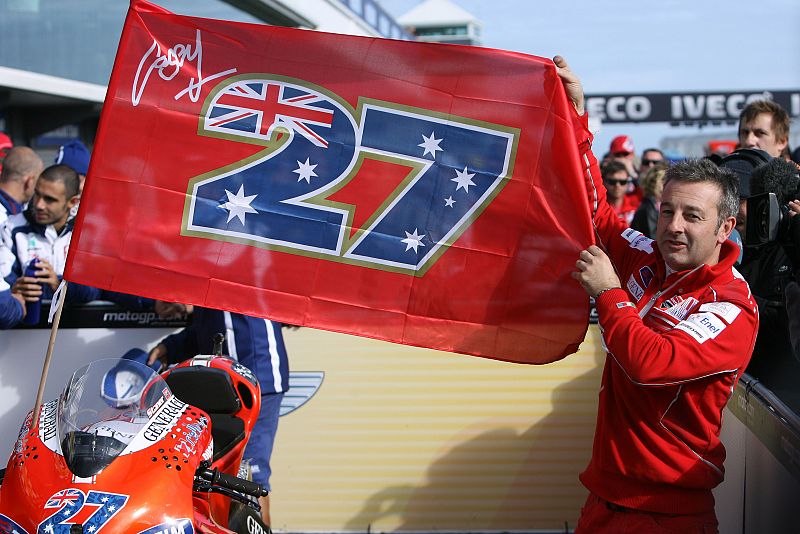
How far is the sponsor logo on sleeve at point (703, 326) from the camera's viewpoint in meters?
3.04

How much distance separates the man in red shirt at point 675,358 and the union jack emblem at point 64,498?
166 centimetres

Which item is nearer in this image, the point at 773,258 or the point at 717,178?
the point at 717,178

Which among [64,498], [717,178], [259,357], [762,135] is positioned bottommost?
[64,498]

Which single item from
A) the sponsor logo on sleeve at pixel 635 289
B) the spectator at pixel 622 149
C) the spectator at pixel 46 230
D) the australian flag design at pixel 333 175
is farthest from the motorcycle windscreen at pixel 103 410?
the spectator at pixel 622 149

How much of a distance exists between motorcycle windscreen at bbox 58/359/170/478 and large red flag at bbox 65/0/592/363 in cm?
56

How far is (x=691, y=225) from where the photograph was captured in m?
3.21

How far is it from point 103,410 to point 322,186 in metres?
1.21

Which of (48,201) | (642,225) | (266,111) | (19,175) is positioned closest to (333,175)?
(266,111)

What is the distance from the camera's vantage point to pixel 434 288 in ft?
12.6

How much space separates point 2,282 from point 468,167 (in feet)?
9.52

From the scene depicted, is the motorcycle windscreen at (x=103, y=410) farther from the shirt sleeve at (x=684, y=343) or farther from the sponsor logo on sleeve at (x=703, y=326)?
Answer: the sponsor logo on sleeve at (x=703, y=326)

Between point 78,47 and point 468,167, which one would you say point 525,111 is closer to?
point 468,167

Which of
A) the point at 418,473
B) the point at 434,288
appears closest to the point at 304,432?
the point at 418,473

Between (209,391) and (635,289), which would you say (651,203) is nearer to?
(635,289)
